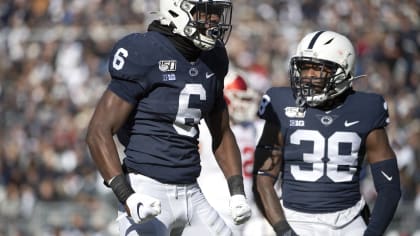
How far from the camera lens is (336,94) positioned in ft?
17.9

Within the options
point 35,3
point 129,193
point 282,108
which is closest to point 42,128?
point 35,3

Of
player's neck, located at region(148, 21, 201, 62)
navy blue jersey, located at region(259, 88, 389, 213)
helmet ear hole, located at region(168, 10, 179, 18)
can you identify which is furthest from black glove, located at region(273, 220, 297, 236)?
helmet ear hole, located at region(168, 10, 179, 18)

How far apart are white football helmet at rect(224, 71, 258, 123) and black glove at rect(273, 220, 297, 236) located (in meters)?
1.93

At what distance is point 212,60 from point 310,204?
3.38 ft

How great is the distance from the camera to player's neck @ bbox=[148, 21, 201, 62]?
188 inches

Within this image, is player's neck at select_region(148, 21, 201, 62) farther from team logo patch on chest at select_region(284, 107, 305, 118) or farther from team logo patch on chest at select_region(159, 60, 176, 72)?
team logo patch on chest at select_region(284, 107, 305, 118)

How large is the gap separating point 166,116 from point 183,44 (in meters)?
0.38

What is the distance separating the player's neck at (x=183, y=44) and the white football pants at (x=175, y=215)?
2.12ft

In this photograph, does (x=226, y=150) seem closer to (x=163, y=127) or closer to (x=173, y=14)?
(x=163, y=127)

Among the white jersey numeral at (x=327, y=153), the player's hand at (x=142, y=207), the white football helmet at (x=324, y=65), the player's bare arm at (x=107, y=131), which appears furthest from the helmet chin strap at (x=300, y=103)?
the player's hand at (x=142, y=207)

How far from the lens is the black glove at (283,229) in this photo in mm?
5168

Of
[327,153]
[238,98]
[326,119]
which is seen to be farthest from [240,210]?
[238,98]

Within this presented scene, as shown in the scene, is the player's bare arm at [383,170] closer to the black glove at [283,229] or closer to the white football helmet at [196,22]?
the black glove at [283,229]

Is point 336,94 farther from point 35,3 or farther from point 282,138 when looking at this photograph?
point 35,3
